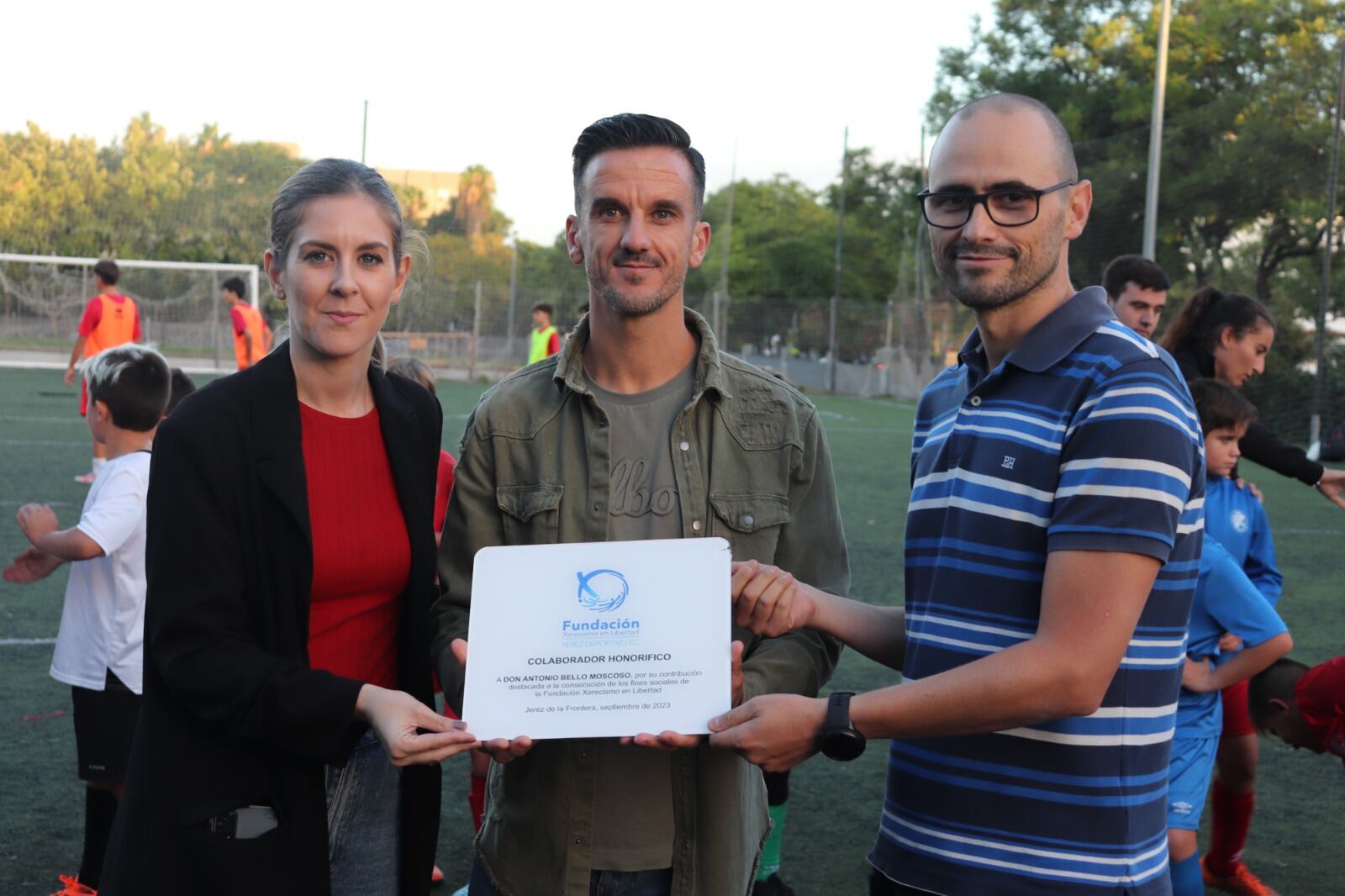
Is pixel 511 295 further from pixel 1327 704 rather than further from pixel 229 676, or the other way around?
pixel 229 676

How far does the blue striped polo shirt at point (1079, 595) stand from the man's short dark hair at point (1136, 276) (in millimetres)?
A: 4457

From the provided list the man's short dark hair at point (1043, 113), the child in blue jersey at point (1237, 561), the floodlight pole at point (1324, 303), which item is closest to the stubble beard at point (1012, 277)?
the man's short dark hair at point (1043, 113)

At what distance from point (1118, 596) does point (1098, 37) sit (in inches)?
1518

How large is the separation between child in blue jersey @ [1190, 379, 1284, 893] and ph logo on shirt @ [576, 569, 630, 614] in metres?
2.75

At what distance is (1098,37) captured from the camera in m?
36.8

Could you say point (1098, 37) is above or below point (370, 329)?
above

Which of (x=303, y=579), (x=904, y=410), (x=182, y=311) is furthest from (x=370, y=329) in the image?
(x=182, y=311)

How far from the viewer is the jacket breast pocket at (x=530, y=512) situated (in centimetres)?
261

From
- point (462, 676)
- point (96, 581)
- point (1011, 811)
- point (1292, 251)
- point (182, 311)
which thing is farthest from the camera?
point (182, 311)

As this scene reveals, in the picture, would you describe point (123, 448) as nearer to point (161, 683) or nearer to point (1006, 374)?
point (161, 683)

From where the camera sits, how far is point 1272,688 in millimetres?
3410

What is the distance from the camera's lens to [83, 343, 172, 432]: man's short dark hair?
14.3 ft

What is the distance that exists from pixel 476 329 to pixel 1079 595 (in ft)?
109

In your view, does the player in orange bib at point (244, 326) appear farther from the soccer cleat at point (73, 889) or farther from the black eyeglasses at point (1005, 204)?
the black eyeglasses at point (1005, 204)
